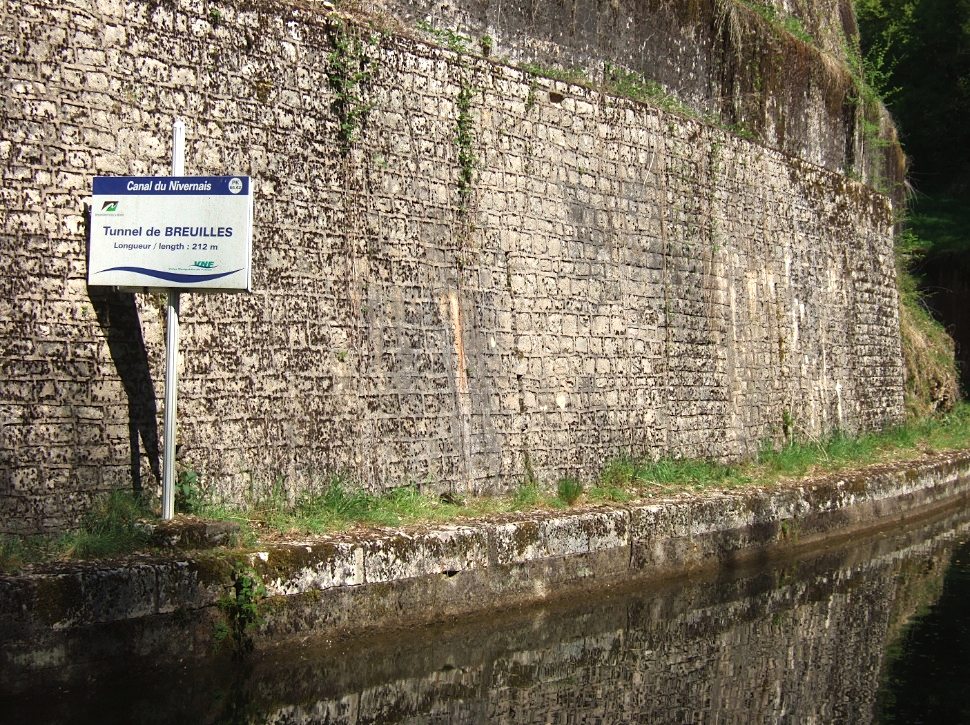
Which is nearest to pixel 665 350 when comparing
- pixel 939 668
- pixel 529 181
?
pixel 529 181

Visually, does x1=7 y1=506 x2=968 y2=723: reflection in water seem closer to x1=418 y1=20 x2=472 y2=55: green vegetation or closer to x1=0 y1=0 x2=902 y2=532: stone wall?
x1=0 y1=0 x2=902 y2=532: stone wall

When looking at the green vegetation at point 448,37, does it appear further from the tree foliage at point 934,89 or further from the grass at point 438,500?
the tree foliage at point 934,89

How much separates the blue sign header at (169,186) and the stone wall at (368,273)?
1.11 feet

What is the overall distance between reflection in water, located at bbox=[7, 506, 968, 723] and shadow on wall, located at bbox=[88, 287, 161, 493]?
158 centimetres

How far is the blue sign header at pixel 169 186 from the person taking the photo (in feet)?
23.7

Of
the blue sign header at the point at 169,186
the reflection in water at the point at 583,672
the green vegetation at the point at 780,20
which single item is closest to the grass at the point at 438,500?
the reflection in water at the point at 583,672

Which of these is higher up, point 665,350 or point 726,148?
point 726,148

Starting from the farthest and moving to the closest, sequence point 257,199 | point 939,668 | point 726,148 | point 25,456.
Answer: point 726,148 < point 257,199 < point 939,668 < point 25,456

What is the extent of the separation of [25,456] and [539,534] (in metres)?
3.65

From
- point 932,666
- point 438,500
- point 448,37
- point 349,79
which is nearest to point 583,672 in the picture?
point 932,666

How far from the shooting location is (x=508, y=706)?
664 centimetres

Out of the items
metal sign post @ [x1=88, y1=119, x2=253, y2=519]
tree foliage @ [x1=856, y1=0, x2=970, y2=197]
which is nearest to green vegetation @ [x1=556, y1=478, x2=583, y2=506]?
metal sign post @ [x1=88, y1=119, x2=253, y2=519]

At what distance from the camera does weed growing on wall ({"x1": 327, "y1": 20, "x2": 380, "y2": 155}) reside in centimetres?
909

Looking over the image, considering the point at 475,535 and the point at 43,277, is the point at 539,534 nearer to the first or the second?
the point at 475,535
